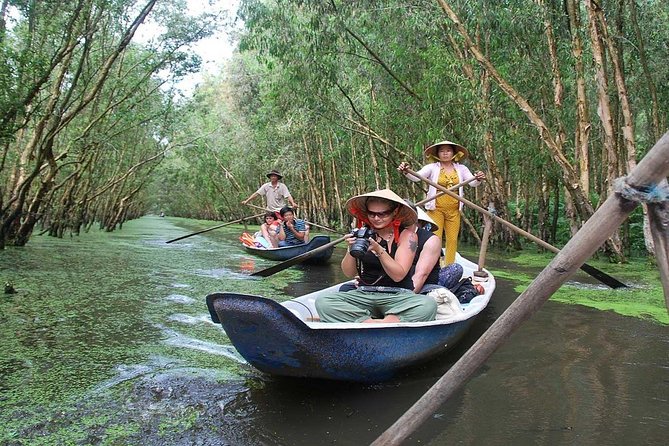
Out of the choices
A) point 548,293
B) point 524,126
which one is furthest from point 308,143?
point 548,293

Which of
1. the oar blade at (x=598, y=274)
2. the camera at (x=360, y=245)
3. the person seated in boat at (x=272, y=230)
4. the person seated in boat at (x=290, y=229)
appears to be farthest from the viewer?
the person seated in boat at (x=272, y=230)

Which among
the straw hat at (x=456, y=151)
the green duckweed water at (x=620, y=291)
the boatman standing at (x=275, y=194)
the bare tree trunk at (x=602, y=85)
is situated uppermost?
the bare tree trunk at (x=602, y=85)

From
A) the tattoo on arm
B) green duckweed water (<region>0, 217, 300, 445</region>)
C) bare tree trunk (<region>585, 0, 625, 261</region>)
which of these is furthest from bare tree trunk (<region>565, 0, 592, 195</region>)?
the tattoo on arm

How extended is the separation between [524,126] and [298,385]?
370 inches

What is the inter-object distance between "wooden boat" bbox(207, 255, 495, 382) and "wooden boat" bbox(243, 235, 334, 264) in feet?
20.6

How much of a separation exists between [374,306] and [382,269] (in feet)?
0.91

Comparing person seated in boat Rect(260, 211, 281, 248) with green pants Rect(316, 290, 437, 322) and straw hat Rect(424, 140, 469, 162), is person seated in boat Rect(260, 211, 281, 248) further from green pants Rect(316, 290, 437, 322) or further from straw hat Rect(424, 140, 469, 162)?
green pants Rect(316, 290, 437, 322)

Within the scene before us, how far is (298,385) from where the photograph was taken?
3.61 metres

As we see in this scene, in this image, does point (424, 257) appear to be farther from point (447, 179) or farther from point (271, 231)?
point (271, 231)

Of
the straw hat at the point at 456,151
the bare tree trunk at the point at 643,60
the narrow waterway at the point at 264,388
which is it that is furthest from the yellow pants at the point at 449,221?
the bare tree trunk at the point at 643,60

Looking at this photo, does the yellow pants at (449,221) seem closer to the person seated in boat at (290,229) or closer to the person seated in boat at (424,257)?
the person seated in boat at (424,257)

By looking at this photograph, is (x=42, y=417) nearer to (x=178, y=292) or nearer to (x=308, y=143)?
(x=178, y=292)

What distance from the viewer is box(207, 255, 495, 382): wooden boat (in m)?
3.03

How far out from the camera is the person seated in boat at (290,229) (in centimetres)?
1095
